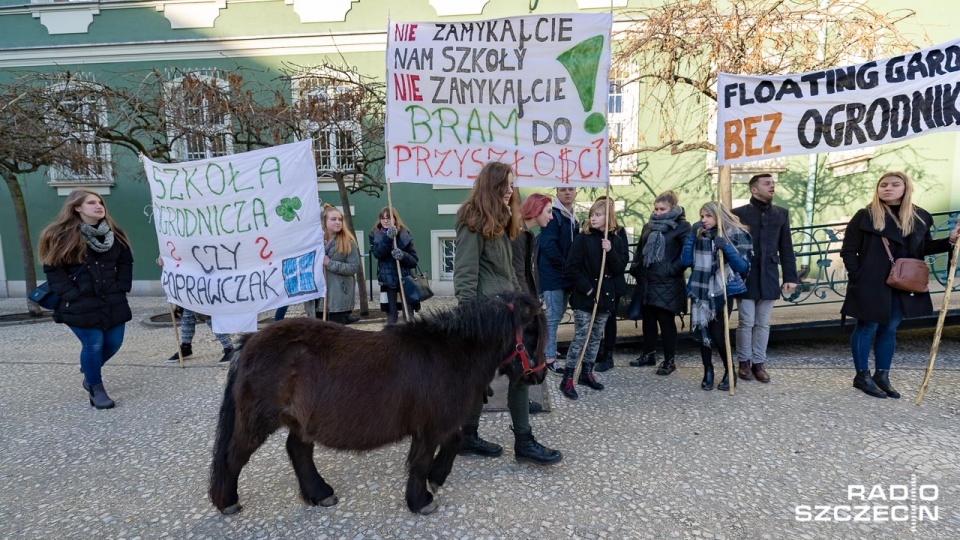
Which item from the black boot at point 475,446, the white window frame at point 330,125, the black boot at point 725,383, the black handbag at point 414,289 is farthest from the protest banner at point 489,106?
the white window frame at point 330,125

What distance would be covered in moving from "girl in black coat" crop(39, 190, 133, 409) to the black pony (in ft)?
8.71

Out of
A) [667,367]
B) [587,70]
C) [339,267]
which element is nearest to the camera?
[587,70]

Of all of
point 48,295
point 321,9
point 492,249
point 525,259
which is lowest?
point 48,295

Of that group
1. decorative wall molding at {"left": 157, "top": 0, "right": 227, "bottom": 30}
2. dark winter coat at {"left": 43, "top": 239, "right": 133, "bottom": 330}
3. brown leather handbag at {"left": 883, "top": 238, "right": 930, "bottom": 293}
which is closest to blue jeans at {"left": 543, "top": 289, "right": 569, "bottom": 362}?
brown leather handbag at {"left": 883, "top": 238, "right": 930, "bottom": 293}

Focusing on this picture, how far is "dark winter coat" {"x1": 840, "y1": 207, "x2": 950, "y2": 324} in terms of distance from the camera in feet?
12.8

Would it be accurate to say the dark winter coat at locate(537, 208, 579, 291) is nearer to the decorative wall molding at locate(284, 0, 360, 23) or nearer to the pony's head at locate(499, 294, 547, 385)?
the pony's head at locate(499, 294, 547, 385)

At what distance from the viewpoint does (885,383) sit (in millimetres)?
4020

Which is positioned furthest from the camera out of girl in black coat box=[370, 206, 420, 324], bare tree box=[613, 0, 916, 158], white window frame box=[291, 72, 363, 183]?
white window frame box=[291, 72, 363, 183]

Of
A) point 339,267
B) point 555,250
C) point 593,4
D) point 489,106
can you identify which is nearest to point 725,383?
point 555,250

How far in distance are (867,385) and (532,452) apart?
3.36 metres

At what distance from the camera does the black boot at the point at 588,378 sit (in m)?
4.30

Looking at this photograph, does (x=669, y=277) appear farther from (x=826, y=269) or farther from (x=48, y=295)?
(x=48, y=295)

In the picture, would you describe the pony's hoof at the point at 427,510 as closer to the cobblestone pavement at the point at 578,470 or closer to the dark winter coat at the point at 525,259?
the cobblestone pavement at the point at 578,470

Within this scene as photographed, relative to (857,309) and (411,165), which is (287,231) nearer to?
(411,165)
